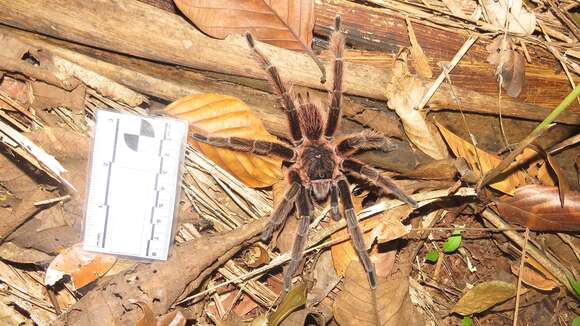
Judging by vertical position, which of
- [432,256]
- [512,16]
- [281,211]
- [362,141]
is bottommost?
[432,256]

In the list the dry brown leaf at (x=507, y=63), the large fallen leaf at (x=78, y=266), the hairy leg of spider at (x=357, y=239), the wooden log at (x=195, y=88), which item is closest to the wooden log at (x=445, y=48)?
the dry brown leaf at (x=507, y=63)

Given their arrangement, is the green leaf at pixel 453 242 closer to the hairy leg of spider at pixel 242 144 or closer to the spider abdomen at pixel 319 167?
the spider abdomen at pixel 319 167

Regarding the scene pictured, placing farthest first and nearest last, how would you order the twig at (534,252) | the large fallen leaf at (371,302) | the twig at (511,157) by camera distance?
the twig at (534,252) → the large fallen leaf at (371,302) → the twig at (511,157)

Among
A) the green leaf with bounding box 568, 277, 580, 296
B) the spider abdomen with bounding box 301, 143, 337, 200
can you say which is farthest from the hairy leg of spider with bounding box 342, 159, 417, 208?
the green leaf with bounding box 568, 277, 580, 296

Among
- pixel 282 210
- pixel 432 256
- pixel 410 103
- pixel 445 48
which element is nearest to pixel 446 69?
pixel 445 48

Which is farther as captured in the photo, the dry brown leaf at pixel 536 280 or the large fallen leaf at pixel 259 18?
the dry brown leaf at pixel 536 280

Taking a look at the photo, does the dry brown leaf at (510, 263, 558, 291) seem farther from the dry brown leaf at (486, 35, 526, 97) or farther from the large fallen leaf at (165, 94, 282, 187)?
the large fallen leaf at (165, 94, 282, 187)

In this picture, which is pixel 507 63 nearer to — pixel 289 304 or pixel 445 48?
pixel 445 48
